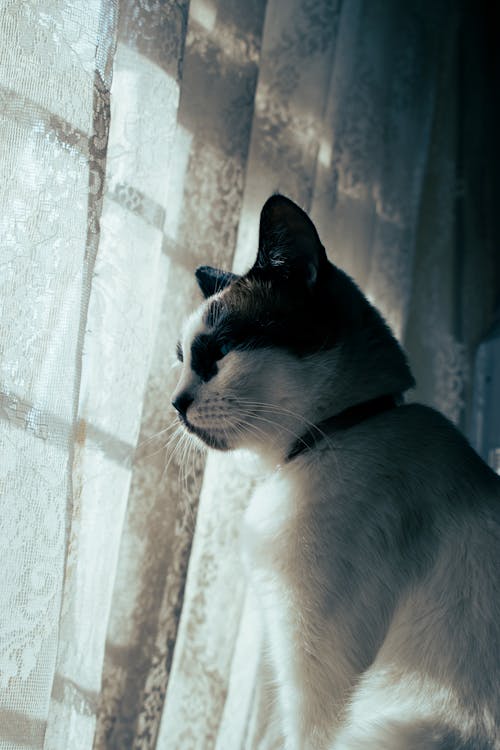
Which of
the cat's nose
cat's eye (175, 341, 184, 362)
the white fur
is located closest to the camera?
the white fur

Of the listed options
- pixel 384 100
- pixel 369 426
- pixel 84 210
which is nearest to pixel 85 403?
pixel 84 210

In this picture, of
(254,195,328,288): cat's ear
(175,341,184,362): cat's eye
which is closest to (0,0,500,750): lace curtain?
(175,341,184,362): cat's eye

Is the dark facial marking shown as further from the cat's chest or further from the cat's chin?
the cat's chest

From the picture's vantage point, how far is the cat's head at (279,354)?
87 centimetres

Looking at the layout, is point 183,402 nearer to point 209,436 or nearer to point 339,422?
point 209,436

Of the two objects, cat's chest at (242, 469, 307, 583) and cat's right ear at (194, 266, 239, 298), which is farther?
cat's right ear at (194, 266, 239, 298)

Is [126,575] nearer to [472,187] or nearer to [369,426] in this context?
[369,426]

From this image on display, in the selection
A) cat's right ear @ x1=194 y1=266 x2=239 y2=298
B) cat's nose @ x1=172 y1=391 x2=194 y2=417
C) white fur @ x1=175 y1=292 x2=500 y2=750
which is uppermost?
cat's right ear @ x1=194 y1=266 x2=239 y2=298

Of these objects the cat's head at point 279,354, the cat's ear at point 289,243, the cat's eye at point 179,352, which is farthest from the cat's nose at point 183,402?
the cat's ear at point 289,243

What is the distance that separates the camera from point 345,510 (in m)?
0.81

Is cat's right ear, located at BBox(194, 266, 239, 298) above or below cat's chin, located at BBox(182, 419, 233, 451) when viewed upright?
above

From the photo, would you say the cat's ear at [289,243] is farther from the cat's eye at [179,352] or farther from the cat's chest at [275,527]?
the cat's chest at [275,527]

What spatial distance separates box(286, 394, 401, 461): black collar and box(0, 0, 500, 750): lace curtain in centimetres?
13

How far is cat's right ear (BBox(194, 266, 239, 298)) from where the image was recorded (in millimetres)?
992
